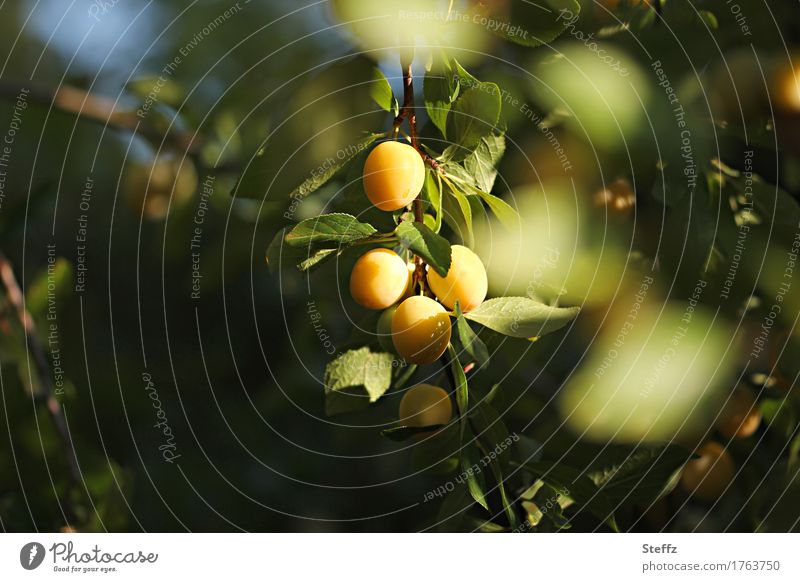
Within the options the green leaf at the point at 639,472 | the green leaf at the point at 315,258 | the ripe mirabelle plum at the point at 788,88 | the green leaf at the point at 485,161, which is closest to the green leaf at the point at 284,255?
the green leaf at the point at 315,258

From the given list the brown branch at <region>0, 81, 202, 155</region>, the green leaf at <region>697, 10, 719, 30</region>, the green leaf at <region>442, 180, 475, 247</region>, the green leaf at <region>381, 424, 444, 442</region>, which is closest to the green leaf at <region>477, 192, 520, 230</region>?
the green leaf at <region>442, 180, 475, 247</region>

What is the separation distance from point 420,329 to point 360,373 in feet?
0.31

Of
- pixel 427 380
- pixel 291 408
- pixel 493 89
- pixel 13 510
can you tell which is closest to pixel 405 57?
pixel 493 89

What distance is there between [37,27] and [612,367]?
521mm

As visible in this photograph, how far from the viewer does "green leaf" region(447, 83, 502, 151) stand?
42cm

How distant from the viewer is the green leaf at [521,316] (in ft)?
1.51

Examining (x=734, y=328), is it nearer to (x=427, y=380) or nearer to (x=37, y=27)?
(x=427, y=380)

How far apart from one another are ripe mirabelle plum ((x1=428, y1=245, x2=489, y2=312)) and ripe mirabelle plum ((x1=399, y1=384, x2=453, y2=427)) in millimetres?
66

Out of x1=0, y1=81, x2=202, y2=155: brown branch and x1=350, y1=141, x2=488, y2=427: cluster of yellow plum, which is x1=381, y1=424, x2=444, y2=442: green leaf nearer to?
x1=350, y1=141, x2=488, y2=427: cluster of yellow plum

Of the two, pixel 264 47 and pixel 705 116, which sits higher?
pixel 264 47

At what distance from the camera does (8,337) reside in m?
0.67

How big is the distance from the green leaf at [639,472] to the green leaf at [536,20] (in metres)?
0.26

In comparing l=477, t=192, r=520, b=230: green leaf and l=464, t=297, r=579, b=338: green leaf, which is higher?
l=477, t=192, r=520, b=230: green leaf
